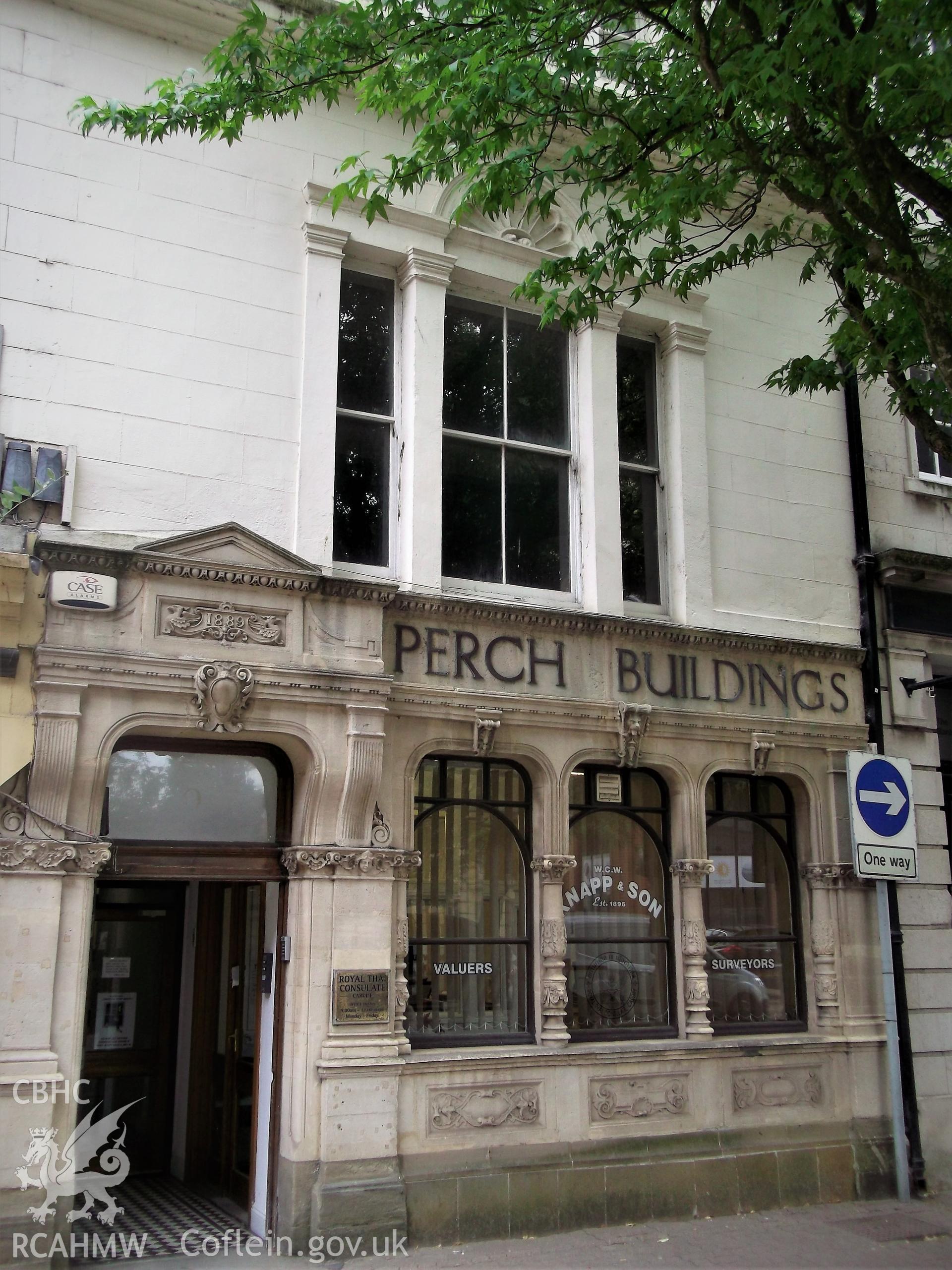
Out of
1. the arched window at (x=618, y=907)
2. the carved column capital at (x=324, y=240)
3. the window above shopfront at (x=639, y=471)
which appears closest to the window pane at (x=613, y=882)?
the arched window at (x=618, y=907)

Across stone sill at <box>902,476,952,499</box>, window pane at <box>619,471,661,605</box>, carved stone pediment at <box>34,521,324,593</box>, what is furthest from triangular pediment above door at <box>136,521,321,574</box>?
stone sill at <box>902,476,952,499</box>

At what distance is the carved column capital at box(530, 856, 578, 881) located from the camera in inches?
352

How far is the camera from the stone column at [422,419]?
8.98 m

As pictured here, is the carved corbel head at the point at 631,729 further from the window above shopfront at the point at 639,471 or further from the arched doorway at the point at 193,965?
the arched doorway at the point at 193,965

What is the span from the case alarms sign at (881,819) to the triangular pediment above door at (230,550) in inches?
195

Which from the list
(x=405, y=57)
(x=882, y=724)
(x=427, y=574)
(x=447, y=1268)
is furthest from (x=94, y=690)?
(x=882, y=724)

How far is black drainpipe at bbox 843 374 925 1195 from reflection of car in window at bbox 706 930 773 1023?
1187mm

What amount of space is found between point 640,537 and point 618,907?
3.29 m

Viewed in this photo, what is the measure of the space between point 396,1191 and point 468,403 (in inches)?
241

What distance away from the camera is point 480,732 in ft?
29.0

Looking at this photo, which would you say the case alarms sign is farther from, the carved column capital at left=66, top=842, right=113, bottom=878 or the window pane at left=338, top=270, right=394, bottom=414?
the carved column capital at left=66, top=842, right=113, bottom=878

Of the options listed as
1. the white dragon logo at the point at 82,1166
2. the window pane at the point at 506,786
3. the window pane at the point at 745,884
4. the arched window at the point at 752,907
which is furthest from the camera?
the window pane at the point at 745,884

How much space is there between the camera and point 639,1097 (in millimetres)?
8820

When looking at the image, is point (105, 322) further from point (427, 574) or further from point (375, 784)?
point (375, 784)
